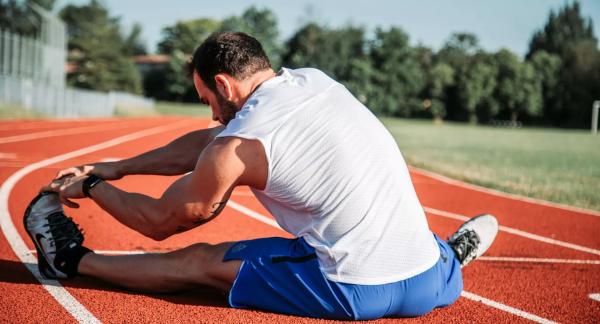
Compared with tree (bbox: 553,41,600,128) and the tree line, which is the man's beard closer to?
the tree line

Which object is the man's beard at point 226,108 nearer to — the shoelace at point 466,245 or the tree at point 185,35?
the shoelace at point 466,245

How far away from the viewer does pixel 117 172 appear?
3688 mm

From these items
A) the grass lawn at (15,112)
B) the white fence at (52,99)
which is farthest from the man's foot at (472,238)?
the white fence at (52,99)

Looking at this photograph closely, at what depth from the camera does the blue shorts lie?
3.09 m

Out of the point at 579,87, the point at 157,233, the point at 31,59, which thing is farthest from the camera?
the point at 579,87

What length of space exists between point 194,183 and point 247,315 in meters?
0.84

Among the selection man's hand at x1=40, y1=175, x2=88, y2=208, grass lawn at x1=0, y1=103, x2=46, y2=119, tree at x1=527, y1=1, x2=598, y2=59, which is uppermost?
tree at x1=527, y1=1, x2=598, y2=59

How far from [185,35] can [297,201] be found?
122 metres

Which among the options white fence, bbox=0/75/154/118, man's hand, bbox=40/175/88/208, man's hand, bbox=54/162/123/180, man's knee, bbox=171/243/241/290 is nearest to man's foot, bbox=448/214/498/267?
man's knee, bbox=171/243/241/290

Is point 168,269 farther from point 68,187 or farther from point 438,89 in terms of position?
point 438,89

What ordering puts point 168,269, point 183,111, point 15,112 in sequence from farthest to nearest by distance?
point 183,111, point 15,112, point 168,269

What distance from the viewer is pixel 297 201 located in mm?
2979

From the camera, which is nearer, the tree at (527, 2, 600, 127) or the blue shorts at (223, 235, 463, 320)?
the blue shorts at (223, 235, 463, 320)

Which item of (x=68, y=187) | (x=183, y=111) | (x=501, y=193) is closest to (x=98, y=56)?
(x=183, y=111)
